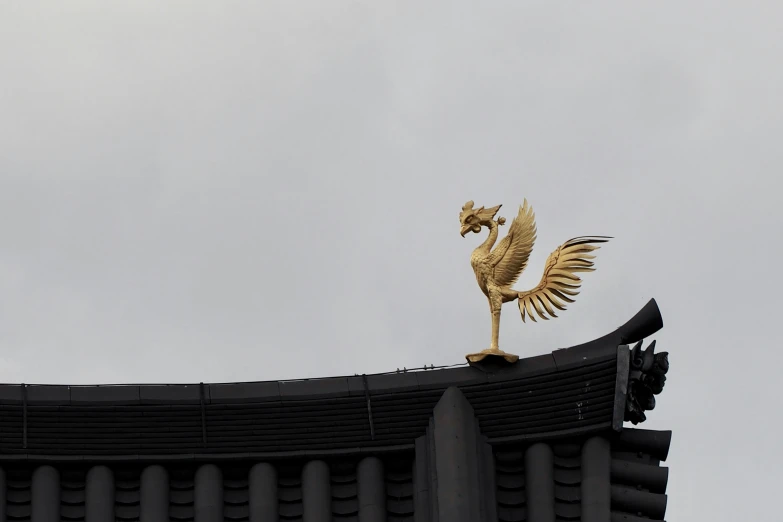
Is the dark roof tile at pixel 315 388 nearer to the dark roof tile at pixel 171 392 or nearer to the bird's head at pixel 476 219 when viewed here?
the dark roof tile at pixel 171 392

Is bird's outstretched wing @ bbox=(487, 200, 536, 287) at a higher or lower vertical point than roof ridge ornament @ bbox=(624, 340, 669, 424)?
higher

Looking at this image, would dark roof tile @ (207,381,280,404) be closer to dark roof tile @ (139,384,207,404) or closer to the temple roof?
the temple roof

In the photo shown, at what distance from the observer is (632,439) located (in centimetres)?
5316

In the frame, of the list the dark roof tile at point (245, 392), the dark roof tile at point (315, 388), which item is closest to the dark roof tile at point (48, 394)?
the dark roof tile at point (245, 392)

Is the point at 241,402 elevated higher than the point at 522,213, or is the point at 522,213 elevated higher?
the point at 522,213

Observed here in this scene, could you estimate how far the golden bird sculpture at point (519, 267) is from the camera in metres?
54.4

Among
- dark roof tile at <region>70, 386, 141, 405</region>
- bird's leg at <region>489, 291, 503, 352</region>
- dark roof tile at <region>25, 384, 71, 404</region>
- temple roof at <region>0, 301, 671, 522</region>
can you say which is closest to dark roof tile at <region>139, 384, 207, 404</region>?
temple roof at <region>0, 301, 671, 522</region>

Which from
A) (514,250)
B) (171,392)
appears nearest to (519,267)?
(514,250)

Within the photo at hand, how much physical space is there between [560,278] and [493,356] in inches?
94.8

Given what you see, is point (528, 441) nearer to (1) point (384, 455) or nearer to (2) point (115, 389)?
(1) point (384, 455)

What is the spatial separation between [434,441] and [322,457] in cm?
264

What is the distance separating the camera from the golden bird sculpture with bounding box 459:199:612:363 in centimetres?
5438

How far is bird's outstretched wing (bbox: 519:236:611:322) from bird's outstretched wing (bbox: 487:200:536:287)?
0.60m

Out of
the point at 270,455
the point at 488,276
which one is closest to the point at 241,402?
the point at 270,455
